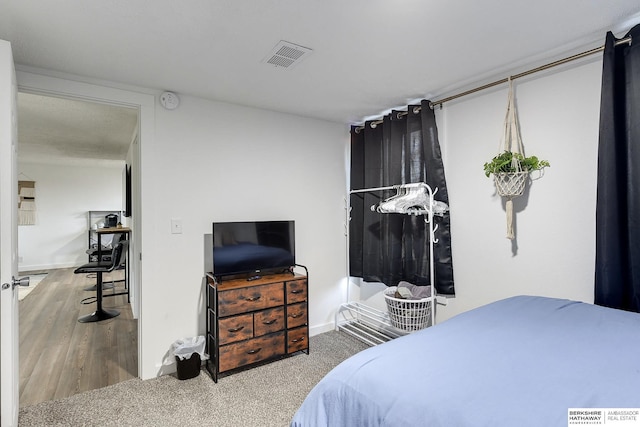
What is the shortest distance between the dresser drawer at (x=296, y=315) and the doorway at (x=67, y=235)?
1339mm

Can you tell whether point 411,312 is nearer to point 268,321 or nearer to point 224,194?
point 268,321

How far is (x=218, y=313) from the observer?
8.38 ft

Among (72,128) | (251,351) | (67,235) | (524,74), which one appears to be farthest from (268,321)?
(67,235)

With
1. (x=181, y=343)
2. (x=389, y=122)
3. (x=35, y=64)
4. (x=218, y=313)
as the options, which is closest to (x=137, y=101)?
(x=35, y=64)

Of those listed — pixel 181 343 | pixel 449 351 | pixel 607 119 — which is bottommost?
pixel 181 343

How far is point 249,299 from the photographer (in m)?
2.68

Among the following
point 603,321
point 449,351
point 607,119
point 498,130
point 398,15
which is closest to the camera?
point 449,351

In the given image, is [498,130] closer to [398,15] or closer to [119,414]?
[398,15]

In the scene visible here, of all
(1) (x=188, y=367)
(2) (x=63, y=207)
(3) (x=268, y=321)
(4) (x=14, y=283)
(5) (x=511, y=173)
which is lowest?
(1) (x=188, y=367)

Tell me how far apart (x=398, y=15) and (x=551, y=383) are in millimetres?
1723

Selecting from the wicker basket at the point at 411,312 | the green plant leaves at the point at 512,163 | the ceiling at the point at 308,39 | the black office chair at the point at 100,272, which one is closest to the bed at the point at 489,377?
the green plant leaves at the point at 512,163

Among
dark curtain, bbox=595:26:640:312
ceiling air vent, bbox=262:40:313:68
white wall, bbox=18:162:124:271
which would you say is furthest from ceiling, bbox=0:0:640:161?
white wall, bbox=18:162:124:271

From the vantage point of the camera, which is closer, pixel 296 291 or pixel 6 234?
pixel 6 234

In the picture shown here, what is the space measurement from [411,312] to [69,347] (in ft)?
11.0
